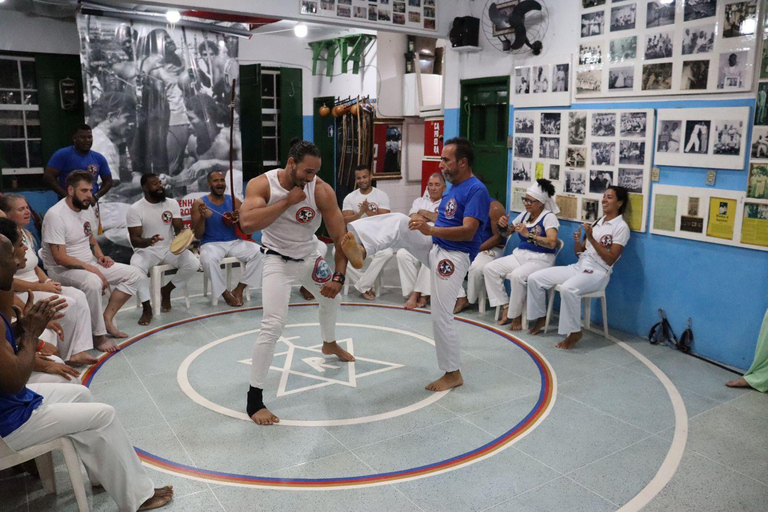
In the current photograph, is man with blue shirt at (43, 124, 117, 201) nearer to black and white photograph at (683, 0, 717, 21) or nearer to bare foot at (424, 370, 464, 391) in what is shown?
bare foot at (424, 370, 464, 391)

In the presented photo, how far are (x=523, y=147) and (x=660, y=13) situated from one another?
194cm

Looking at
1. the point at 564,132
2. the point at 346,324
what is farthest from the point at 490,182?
the point at 346,324

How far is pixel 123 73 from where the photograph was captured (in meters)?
7.78

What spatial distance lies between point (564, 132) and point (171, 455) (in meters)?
4.89

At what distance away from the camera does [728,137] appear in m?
5.07

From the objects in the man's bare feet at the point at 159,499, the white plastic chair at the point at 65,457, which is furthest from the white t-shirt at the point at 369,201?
the white plastic chair at the point at 65,457

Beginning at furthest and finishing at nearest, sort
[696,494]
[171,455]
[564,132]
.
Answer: [564,132] < [171,455] < [696,494]

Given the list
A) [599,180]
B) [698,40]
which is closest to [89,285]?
[599,180]

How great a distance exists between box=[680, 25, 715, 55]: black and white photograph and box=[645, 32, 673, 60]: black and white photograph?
0.13 m

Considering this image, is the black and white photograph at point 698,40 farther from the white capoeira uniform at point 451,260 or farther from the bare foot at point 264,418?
the bare foot at point 264,418

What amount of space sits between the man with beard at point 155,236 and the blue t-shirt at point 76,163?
1008 mm

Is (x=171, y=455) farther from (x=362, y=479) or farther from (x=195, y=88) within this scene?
(x=195, y=88)

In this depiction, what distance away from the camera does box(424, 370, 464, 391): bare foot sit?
4.61m

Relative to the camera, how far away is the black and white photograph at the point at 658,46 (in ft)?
17.9
